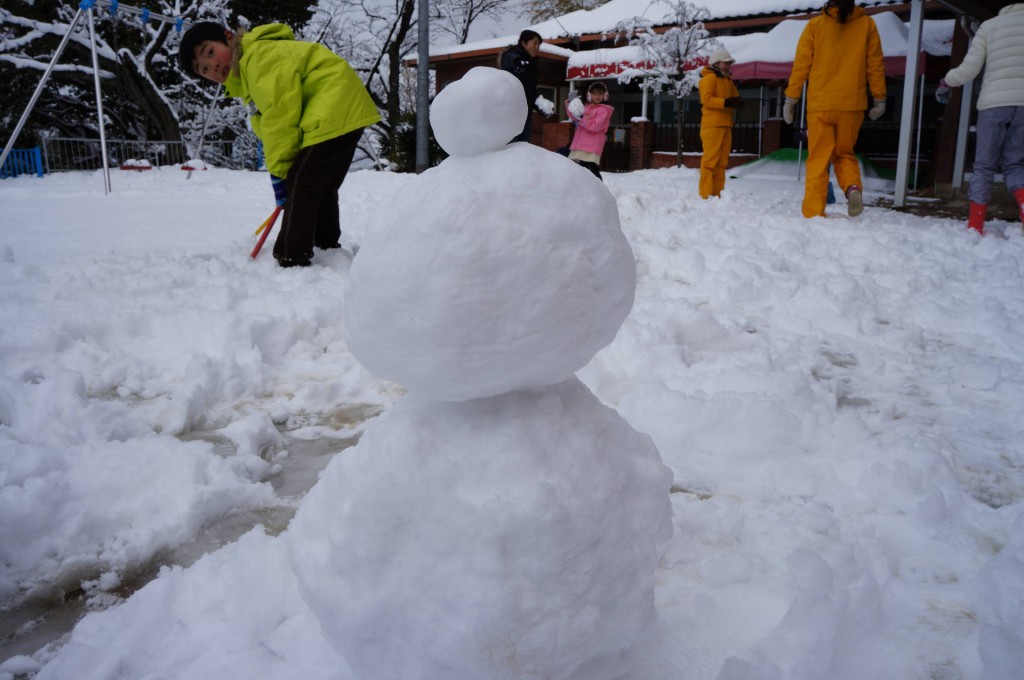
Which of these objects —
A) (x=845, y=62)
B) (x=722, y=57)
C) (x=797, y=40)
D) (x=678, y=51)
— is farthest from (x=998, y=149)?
(x=678, y=51)

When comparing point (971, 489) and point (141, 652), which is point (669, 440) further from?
point (141, 652)

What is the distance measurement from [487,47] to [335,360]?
1922 centimetres

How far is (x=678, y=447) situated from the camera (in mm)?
2371

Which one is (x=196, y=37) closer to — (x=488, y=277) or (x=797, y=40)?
(x=488, y=277)

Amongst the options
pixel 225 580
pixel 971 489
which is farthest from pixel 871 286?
pixel 225 580

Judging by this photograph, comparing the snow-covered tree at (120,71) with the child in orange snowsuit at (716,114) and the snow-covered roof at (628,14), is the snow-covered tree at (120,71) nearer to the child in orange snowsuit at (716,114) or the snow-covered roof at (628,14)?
the snow-covered roof at (628,14)

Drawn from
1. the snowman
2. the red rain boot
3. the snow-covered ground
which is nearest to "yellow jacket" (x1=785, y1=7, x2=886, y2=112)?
the red rain boot

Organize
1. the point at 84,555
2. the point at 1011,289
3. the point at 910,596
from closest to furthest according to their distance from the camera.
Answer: the point at 910,596
the point at 84,555
the point at 1011,289

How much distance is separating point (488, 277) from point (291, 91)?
3.80 meters

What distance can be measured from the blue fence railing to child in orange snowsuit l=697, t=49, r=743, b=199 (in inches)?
473

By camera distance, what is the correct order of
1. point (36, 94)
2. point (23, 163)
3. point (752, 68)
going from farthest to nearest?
point (23, 163), point (752, 68), point (36, 94)

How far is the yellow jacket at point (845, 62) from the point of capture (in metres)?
6.33

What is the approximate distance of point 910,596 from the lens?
1.65 meters

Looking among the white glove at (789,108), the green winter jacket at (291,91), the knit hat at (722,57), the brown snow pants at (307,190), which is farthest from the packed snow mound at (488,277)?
the knit hat at (722,57)
